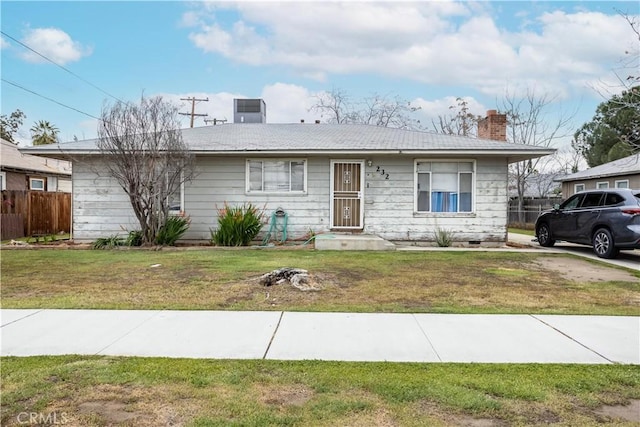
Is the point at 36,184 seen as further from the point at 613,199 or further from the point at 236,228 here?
the point at 613,199

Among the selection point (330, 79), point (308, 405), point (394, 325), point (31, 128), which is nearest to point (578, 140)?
point (330, 79)

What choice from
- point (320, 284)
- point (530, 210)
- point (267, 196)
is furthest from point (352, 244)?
point (530, 210)

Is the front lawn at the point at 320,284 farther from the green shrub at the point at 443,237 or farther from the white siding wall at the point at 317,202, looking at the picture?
the white siding wall at the point at 317,202

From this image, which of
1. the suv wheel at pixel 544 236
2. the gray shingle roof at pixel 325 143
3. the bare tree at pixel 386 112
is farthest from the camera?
the bare tree at pixel 386 112

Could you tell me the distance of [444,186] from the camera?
13672 mm

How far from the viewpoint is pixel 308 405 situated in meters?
3.04

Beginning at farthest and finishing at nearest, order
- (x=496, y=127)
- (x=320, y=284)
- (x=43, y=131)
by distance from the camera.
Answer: (x=43, y=131), (x=496, y=127), (x=320, y=284)

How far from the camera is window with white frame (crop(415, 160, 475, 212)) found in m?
13.6

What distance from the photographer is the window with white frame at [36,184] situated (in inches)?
866

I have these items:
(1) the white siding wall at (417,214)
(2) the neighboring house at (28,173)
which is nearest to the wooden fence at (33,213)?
(2) the neighboring house at (28,173)

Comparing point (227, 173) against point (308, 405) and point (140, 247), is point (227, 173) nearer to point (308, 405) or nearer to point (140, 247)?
point (140, 247)

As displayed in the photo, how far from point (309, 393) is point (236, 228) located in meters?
9.69

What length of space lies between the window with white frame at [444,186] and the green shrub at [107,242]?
889cm

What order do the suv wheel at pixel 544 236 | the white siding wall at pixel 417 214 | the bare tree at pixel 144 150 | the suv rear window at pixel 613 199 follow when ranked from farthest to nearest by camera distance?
the suv wheel at pixel 544 236 → the white siding wall at pixel 417 214 → the bare tree at pixel 144 150 → the suv rear window at pixel 613 199
